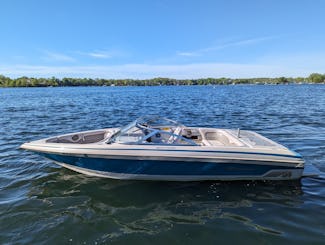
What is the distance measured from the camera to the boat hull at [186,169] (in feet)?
19.7

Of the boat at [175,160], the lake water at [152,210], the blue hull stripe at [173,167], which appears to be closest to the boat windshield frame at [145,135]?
the boat at [175,160]

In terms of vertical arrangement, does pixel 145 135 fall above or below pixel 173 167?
above

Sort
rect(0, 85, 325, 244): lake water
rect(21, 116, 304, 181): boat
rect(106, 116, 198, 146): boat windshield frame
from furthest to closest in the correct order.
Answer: rect(106, 116, 198, 146): boat windshield frame, rect(21, 116, 304, 181): boat, rect(0, 85, 325, 244): lake water

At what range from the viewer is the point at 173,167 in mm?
6086

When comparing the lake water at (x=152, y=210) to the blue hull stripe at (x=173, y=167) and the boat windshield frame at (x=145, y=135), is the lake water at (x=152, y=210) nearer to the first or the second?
the blue hull stripe at (x=173, y=167)

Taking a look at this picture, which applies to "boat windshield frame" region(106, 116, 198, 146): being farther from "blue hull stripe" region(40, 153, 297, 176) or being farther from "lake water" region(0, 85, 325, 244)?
"lake water" region(0, 85, 325, 244)

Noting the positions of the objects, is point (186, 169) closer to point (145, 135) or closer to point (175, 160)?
point (175, 160)

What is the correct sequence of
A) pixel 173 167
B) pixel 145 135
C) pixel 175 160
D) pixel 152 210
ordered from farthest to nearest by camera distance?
1. pixel 145 135
2. pixel 173 167
3. pixel 175 160
4. pixel 152 210

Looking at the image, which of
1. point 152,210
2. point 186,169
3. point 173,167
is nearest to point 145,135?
point 173,167

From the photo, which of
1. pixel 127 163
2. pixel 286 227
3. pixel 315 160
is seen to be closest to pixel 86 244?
pixel 127 163

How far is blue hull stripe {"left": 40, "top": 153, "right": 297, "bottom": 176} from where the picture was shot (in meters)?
6.03

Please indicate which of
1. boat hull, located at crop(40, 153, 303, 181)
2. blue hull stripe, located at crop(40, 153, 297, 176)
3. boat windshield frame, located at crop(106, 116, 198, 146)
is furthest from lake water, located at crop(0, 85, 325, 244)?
boat windshield frame, located at crop(106, 116, 198, 146)

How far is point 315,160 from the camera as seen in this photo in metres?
8.11

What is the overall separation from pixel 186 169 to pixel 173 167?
1.03 ft
